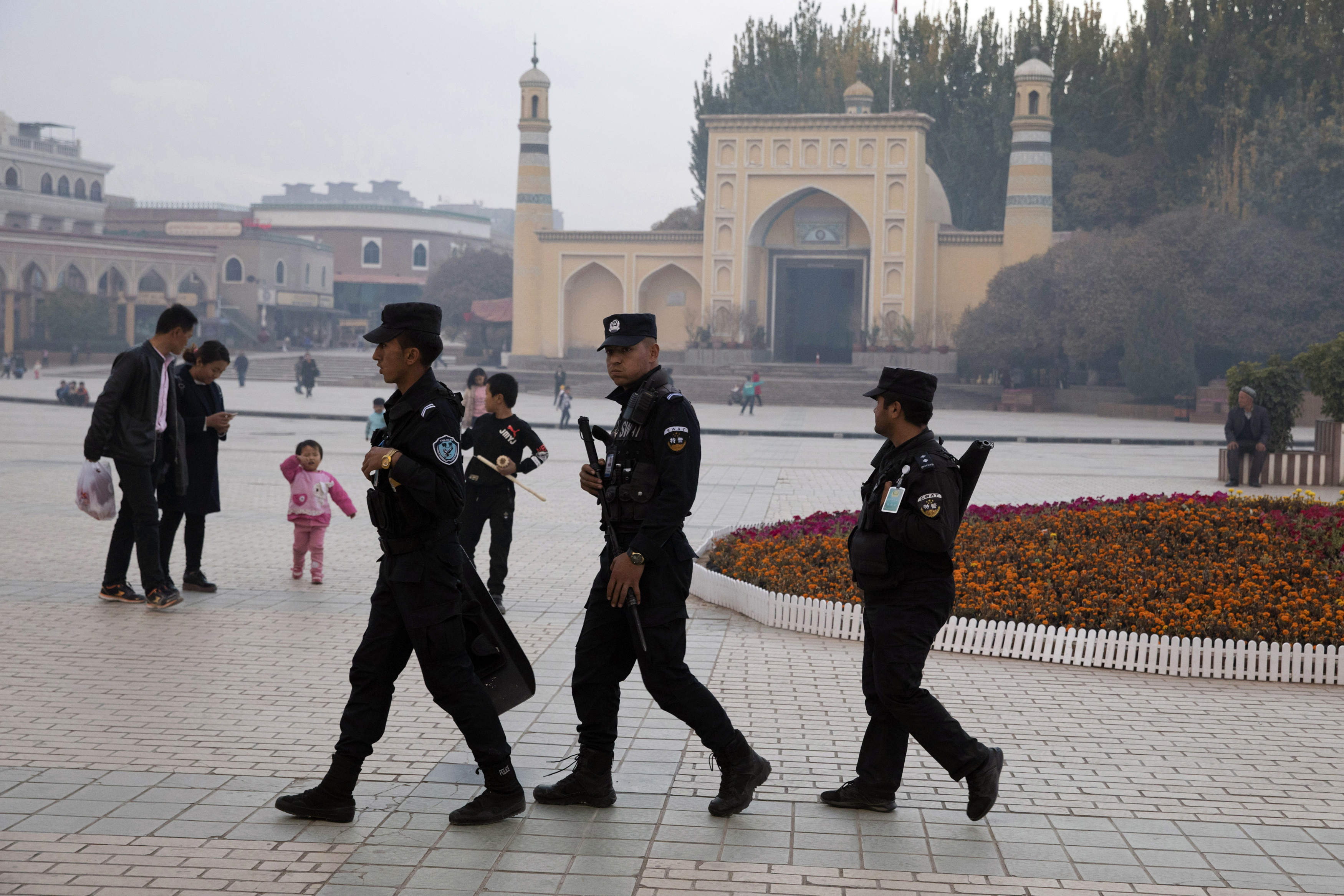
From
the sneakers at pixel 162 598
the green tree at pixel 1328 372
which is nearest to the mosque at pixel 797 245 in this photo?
the green tree at pixel 1328 372

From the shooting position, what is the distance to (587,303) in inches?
1917

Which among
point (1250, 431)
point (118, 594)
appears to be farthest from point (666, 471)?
point (1250, 431)

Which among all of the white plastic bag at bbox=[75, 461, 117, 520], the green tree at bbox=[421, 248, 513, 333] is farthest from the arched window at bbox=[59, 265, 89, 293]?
the white plastic bag at bbox=[75, 461, 117, 520]

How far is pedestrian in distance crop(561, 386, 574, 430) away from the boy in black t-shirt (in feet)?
62.5

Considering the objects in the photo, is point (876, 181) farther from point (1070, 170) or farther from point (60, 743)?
Result: point (60, 743)

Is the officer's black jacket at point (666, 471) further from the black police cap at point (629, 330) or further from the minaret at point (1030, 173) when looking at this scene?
the minaret at point (1030, 173)

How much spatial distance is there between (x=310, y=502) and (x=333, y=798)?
15.0ft

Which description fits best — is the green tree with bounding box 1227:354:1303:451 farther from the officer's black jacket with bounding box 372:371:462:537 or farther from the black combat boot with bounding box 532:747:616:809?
the officer's black jacket with bounding box 372:371:462:537

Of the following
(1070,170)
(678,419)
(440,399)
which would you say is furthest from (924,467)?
(1070,170)

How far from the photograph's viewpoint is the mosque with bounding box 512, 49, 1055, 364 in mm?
43875

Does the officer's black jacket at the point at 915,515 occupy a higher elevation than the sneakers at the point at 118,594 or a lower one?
higher

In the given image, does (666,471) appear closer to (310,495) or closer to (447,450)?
(447,450)

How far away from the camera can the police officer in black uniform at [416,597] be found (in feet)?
13.7

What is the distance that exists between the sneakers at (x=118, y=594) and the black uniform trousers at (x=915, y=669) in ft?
16.7
